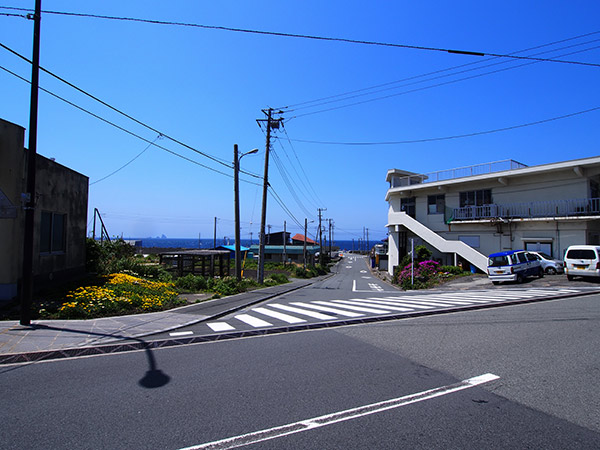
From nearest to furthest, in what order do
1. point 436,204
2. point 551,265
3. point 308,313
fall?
point 308,313 < point 551,265 < point 436,204

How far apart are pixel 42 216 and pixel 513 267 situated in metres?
22.9

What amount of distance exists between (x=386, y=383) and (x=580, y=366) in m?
3.27

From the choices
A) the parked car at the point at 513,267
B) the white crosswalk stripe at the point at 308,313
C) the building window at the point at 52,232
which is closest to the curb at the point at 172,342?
the white crosswalk stripe at the point at 308,313

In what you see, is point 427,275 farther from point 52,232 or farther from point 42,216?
point 42,216

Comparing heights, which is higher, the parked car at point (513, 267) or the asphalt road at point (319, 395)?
the parked car at point (513, 267)

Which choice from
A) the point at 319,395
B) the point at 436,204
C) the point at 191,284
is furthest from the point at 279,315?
the point at 436,204

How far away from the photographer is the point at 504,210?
3009cm

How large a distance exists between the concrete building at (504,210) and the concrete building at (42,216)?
23.3 metres

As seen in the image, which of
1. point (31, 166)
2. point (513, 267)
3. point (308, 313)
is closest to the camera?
point (31, 166)

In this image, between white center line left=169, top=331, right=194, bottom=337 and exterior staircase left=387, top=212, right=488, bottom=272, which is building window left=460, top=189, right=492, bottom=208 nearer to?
exterior staircase left=387, top=212, right=488, bottom=272

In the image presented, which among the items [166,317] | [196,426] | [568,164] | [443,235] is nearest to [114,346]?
[166,317]

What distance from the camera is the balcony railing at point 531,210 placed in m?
25.3

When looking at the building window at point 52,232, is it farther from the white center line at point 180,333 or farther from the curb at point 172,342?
the curb at point 172,342

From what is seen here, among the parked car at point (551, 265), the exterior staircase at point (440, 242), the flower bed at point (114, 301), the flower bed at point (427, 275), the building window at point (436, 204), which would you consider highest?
the building window at point (436, 204)
